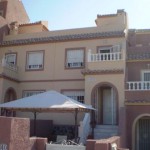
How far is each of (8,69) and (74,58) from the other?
17.3 ft

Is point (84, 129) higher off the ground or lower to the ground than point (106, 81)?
lower

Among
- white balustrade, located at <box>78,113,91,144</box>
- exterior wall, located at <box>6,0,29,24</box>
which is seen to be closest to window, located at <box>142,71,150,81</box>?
white balustrade, located at <box>78,113,91,144</box>

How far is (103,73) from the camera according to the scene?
19766 mm

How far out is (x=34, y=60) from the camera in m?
24.6

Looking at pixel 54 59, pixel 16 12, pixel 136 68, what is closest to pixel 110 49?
pixel 136 68

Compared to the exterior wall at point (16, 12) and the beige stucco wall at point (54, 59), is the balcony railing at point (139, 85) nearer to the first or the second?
the beige stucco wall at point (54, 59)

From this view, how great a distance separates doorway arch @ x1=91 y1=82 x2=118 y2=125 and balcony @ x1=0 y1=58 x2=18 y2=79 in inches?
283

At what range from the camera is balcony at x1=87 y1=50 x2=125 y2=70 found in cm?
1975

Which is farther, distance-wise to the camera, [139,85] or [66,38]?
[66,38]

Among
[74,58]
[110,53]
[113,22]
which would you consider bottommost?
[110,53]

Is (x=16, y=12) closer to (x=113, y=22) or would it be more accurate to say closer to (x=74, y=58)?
(x=74, y=58)

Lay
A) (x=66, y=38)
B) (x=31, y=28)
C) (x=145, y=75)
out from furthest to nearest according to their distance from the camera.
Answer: (x=31, y=28) < (x=66, y=38) < (x=145, y=75)

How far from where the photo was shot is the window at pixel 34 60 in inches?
963

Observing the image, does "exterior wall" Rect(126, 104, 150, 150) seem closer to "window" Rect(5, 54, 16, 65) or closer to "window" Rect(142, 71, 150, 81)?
"window" Rect(142, 71, 150, 81)
